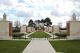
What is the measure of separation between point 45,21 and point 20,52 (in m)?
129

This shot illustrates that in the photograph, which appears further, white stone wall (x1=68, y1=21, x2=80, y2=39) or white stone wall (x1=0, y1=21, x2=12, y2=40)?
white stone wall (x1=0, y1=21, x2=12, y2=40)

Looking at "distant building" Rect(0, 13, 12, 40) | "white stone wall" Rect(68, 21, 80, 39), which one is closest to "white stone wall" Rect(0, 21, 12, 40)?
"distant building" Rect(0, 13, 12, 40)

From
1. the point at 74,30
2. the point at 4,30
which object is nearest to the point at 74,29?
the point at 74,30

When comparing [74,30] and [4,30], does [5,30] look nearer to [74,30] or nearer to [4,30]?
[4,30]

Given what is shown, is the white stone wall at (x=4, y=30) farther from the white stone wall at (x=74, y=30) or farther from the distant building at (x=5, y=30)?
the white stone wall at (x=74, y=30)

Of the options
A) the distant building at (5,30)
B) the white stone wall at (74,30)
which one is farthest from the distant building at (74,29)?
the distant building at (5,30)

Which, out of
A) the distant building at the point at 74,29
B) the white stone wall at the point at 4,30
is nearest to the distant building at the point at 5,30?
the white stone wall at the point at 4,30

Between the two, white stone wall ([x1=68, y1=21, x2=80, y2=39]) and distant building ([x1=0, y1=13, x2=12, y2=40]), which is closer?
white stone wall ([x1=68, y1=21, x2=80, y2=39])

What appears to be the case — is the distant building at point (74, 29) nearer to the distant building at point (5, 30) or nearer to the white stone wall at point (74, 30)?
the white stone wall at point (74, 30)

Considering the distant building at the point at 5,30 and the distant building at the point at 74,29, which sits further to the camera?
the distant building at the point at 5,30

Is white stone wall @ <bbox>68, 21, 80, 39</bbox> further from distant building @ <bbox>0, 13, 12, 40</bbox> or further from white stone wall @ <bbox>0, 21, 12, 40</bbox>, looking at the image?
white stone wall @ <bbox>0, 21, 12, 40</bbox>

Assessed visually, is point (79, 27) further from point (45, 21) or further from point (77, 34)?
point (45, 21)

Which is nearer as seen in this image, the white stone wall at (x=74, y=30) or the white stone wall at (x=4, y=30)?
the white stone wall at (x=74, y=30)

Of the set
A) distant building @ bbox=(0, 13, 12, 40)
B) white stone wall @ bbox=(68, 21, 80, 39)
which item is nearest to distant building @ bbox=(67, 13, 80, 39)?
white stone wall @ bbox=(68, 21, 80, 39)
